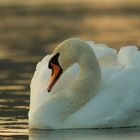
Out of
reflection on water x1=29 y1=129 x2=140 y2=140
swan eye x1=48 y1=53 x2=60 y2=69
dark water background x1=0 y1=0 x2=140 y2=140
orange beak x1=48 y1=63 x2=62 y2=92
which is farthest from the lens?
swan eye x1=48 y1=53 x2=60 y2=69

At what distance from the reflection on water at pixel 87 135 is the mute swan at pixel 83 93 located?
10.3 inches

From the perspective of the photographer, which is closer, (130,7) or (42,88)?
(42,88)

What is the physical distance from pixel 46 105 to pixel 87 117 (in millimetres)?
584

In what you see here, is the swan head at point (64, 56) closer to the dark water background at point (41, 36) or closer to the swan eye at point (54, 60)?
the swan eye at point (54, 60)

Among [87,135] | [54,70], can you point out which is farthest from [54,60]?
[87,135]

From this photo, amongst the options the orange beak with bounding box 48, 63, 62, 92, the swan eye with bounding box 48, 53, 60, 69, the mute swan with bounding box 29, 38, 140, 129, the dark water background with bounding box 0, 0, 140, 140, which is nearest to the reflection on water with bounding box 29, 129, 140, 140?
the dark water background with bounding box 0, 0, 140, 140

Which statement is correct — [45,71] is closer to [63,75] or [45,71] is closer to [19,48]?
[63,75]

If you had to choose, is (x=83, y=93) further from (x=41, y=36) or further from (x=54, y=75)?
(x=41, y=36)

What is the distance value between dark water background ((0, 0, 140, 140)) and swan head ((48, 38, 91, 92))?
32.1 inches

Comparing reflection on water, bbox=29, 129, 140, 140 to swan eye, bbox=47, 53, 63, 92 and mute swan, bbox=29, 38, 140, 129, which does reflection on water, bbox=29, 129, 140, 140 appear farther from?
swan eye, bbox=47, 53, 63, 92

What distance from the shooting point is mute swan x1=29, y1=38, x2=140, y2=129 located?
1362 cm

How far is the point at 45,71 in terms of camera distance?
14.7 meters

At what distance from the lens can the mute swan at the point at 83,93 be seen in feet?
44.7

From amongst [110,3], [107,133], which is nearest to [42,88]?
[107,133]
